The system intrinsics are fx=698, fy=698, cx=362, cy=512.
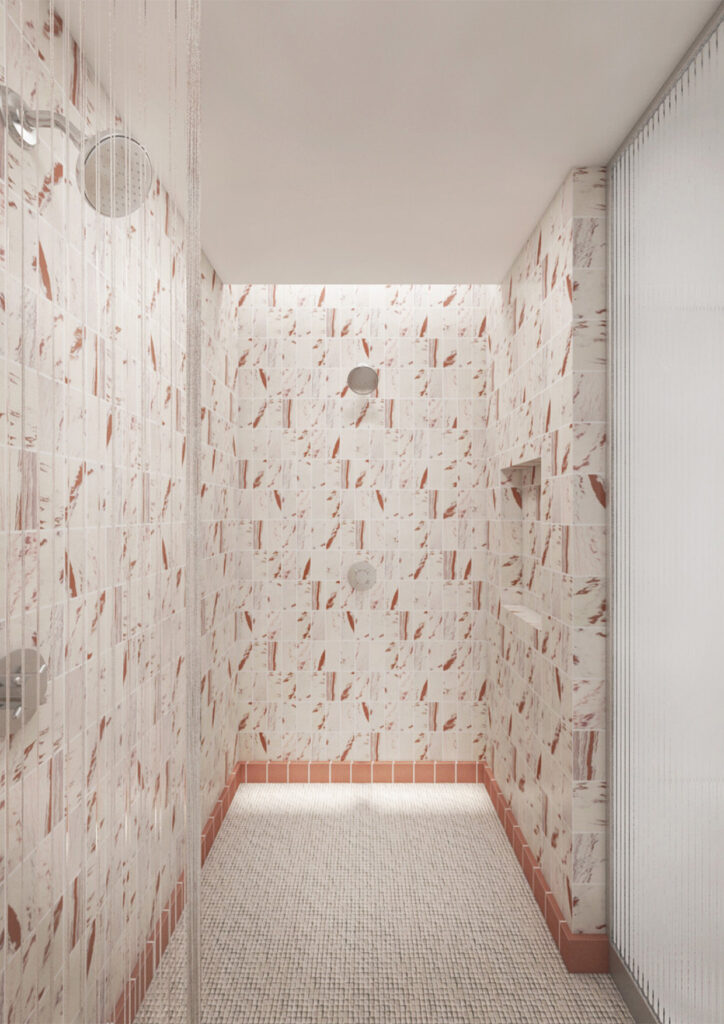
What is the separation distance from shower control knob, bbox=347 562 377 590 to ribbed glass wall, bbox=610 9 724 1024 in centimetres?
166

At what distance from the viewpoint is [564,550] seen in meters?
2.27

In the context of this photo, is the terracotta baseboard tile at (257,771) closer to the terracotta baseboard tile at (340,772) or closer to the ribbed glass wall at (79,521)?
the terracotta baseboard tile at (340,772)

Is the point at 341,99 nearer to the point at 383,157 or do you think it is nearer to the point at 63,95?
the point at 383,157

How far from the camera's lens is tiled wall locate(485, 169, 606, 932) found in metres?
2.16

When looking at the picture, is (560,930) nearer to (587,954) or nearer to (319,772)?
(587,954)

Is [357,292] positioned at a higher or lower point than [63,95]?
higher

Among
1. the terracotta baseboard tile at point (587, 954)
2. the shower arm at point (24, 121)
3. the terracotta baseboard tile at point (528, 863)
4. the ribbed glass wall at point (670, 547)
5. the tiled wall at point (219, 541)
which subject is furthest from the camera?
the tiled wall at point (219, 541)

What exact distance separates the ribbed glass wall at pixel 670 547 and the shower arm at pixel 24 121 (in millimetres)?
1295

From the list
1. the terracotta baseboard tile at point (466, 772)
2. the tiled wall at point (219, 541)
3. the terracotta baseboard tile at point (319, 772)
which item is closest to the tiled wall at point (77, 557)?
the tiled wall at point (219, 541)

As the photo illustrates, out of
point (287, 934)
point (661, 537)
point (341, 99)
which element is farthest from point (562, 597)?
point (341, 99)

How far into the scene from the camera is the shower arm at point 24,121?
76 centimetres

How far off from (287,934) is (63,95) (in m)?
2.44

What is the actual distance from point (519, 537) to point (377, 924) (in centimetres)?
168

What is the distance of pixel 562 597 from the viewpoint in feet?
7.52
